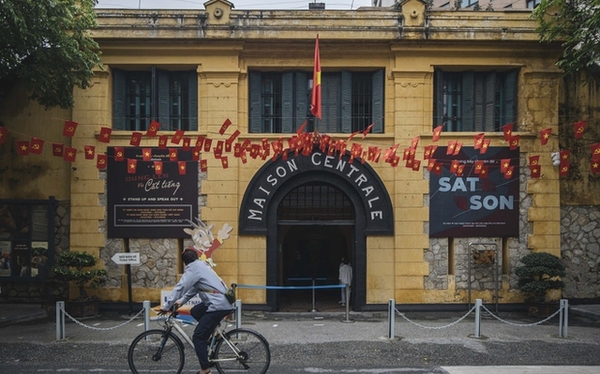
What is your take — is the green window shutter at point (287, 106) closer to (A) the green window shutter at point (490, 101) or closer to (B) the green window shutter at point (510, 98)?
(A) the green window shutter at point (490, 101)

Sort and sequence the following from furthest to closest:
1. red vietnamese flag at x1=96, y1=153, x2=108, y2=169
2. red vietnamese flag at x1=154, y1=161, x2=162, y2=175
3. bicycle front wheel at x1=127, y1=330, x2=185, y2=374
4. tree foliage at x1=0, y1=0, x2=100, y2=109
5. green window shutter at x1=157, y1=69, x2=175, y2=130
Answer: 1. green window shutter at x1=157, y1=69, x2=175, y2=130
2. red vietnamese flag at x1=96, y1=153, x2=108, y2=169
3. red vietnamese flag at x1=154, y1=161, x2=162, y2=175
4. tree foliage at x1=0, y1=0, x2=100, y2=109
5. bicycle front wheel at x1=127, y1=330, x2=185, y2=374

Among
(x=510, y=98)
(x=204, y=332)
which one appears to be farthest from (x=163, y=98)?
(x=510, y=98)

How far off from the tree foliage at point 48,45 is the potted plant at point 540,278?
12518 millimetres

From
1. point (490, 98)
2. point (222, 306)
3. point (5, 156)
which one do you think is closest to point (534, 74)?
point (490, 98)

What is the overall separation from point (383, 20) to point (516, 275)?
8.16m

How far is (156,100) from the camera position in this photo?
51.9ft

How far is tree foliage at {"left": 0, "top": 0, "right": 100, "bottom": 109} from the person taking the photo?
11797mm

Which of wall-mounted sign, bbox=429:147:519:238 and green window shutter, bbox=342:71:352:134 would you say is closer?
wall-mounted sign, bbox=429:147:519:238

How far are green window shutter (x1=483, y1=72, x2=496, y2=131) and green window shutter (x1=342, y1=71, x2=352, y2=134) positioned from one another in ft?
13.0

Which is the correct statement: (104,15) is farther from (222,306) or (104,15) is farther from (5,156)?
(222,306)

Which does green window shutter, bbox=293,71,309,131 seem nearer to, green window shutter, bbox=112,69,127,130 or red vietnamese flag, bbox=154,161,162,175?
red vietnamese flag, bbox=154,161,162,175

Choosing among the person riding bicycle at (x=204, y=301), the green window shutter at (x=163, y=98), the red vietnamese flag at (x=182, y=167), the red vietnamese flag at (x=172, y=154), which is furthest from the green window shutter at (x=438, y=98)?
the person riding bicycle at (x=204, y=301)

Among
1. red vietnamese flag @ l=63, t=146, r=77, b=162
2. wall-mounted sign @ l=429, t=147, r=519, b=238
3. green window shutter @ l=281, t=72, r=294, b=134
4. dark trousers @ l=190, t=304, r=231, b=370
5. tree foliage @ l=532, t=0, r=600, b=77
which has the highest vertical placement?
tree foliage @ l=532, t=0, r=600, b=77

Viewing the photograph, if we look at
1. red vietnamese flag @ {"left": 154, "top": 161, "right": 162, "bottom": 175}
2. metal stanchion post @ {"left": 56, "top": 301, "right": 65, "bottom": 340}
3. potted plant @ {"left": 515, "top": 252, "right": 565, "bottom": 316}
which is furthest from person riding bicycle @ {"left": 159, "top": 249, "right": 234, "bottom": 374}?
potted plant @ {"left": 515, "top": 252, "right": 565, "bottom": 316}
